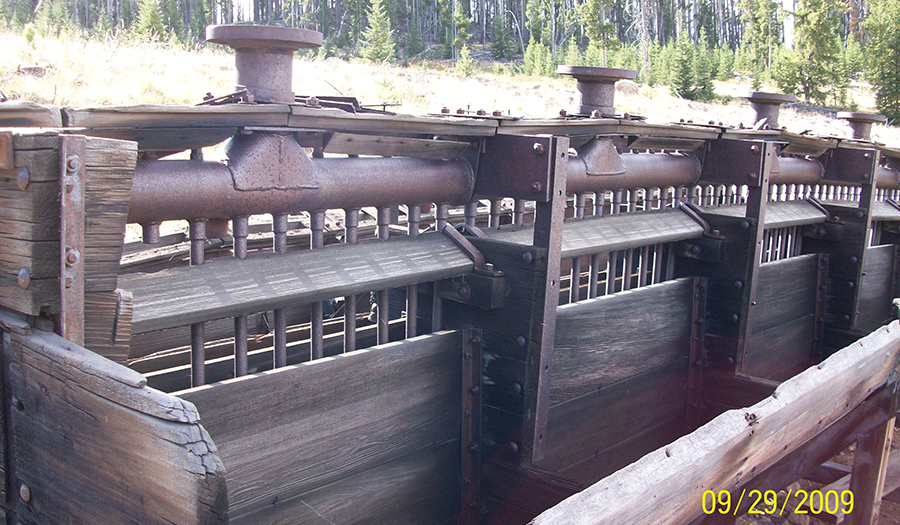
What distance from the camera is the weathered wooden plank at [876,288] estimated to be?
552cm

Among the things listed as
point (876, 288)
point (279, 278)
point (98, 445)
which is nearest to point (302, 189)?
point (279, 278)

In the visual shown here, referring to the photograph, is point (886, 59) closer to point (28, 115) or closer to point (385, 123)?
point (385, 123)

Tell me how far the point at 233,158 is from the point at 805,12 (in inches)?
1803

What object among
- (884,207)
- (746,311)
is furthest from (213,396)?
(884,207)

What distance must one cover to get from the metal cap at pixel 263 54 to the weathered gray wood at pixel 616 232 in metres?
1.09

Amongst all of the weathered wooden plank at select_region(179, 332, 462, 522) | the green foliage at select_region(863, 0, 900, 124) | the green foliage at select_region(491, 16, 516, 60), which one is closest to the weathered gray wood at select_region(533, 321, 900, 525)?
the weathered wooden plank at select_region(179, 332, 462, 522)

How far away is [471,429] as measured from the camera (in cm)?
293

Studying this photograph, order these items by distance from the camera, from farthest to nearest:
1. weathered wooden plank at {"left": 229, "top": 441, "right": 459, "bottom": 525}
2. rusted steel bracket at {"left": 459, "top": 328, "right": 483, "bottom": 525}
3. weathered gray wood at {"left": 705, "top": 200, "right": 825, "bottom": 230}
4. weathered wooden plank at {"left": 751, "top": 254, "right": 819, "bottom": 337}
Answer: weathered wooden plank at {"left": 751, "top": 254, "right": 819, "bottom": 337} < weathered gray wood at {"left": 705, "top": 200, "right": 825, "bottom": 230} < rusted steel bracket at {"left": 459, "top": 328, "right": 483, "bottom": 525} < weathered wooden plank at {"left": 229, "top": 441, "right": 459, "bottom": 525}

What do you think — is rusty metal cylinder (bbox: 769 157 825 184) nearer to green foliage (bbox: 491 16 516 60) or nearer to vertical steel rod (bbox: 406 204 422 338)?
vertical steel rod (bbox: 406 204 422 338)

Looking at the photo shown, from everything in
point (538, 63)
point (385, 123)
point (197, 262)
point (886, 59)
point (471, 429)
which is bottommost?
point (471, 429)

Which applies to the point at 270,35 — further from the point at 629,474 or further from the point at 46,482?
the point at 629,474

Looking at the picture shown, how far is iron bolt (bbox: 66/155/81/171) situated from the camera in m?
1.34

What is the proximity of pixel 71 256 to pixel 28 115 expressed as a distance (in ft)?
1.45

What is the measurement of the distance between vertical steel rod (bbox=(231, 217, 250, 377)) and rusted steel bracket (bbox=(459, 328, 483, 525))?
0.93m
